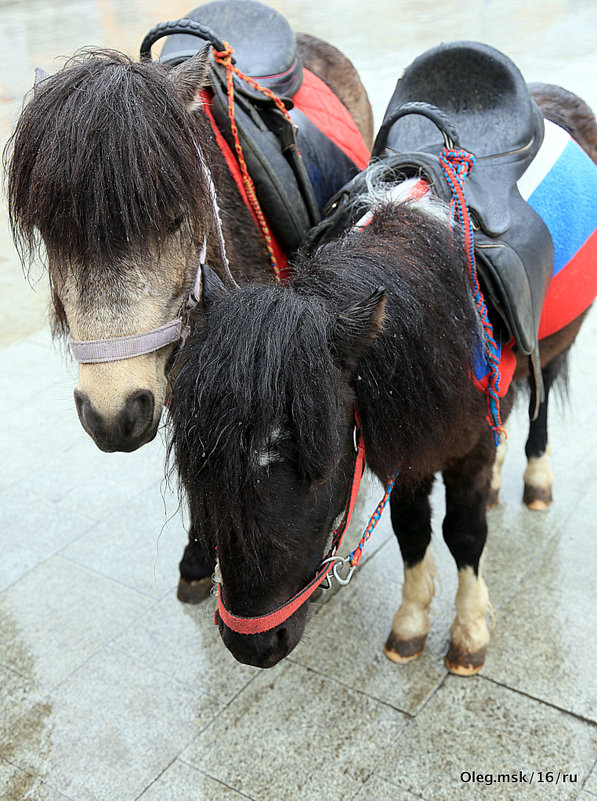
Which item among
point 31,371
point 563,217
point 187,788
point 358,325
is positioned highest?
Result: point 358,325

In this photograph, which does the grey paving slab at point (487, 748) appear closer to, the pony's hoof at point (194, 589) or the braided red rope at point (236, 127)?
the pony's hoof at point (194, 589)

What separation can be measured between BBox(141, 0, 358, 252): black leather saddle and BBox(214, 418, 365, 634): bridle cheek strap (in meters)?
1.11

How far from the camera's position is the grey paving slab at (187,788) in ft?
7.55

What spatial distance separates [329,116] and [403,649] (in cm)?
212

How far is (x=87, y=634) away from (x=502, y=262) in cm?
206

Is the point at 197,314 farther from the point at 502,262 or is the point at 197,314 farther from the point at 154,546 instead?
the point at 154,546

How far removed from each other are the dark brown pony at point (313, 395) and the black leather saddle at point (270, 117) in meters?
0.51

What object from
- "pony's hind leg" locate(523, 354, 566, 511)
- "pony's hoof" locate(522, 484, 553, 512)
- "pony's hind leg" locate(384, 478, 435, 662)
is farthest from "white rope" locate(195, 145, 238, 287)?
"pony's hoof" locate(522, 484, 553, 512)

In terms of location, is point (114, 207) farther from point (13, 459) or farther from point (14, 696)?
point (13, 459)

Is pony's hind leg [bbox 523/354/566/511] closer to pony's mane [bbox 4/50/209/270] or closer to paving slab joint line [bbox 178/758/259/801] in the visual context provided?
paving slab joint line [bbox 178/758/259/801]

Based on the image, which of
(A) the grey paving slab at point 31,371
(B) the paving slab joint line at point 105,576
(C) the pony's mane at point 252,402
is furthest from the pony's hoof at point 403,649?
(A) the grey paving slab at point 31,371

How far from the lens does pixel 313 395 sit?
59.5 inches

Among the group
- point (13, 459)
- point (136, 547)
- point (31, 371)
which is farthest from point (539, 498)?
point (31, 371)

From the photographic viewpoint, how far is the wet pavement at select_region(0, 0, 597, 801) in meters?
2.35
